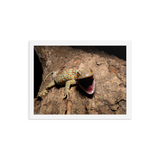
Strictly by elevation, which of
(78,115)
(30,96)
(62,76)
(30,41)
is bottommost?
(78,115)

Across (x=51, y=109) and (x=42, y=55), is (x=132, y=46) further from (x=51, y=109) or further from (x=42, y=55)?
(x=42, y=55)

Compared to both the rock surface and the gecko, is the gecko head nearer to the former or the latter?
the gecko

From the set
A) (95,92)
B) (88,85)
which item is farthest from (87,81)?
(95,92)

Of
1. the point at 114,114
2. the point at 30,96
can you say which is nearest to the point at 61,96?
the point at 30,96

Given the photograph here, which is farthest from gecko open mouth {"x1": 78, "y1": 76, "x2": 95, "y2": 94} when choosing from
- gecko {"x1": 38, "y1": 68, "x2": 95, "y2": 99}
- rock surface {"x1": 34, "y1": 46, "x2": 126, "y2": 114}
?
rock surface {"x1": 34, "y1": 46, "x2": 126, "y2": 114}

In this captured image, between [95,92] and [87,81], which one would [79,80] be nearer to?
[87,81]

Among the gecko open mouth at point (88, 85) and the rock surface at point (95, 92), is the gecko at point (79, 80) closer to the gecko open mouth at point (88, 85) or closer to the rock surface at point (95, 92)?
the gecko open mouth at point (88, 85)
